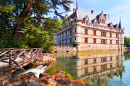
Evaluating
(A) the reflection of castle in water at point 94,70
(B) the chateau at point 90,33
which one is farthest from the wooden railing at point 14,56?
(B) the chateau at point 90,33

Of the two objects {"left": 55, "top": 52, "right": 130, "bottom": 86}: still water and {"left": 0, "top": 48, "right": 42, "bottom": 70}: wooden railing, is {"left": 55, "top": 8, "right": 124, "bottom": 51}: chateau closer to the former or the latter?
{"left": 55, "top": 52, "right": 130, "bottom": 86}: still water

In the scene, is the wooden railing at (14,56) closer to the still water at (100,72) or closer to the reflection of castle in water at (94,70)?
the still water at (100,72)

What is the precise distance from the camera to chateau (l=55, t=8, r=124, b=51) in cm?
2373

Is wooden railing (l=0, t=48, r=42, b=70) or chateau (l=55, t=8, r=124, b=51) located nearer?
wooden railing (l=0, t=48, r=42, b=70)

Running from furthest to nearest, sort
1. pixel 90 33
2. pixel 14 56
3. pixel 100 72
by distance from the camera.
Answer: pixel 90 33 → pixel 14 56 → pixel 100 72

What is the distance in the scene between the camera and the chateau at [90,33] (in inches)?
934

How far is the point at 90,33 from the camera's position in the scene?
88.3 ft

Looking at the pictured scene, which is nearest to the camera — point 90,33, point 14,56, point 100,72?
point 100,72

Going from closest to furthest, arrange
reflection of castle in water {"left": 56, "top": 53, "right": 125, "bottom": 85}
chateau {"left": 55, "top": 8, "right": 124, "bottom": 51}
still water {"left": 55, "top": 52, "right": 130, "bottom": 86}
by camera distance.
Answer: still water {"left": 55, "top": 52, "right": 130, "bottom": 86} < reflection of castle in water {"left": 56, "top": 53, "right": 125, "bottom": 85} < chateau {"left": 55, "top": 8, "right": 124, "bottom": 51}

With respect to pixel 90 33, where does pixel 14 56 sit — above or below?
below

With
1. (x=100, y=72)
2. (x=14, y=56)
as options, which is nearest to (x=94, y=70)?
(x=100, y=72)

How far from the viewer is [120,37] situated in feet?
112

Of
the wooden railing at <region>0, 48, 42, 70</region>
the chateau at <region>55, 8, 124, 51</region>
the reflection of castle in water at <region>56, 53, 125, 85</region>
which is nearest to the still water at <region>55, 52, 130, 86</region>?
the reflection of castle in water at <region>56, 53, 125, 85</region>

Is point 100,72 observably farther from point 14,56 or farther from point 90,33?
point 90,33
